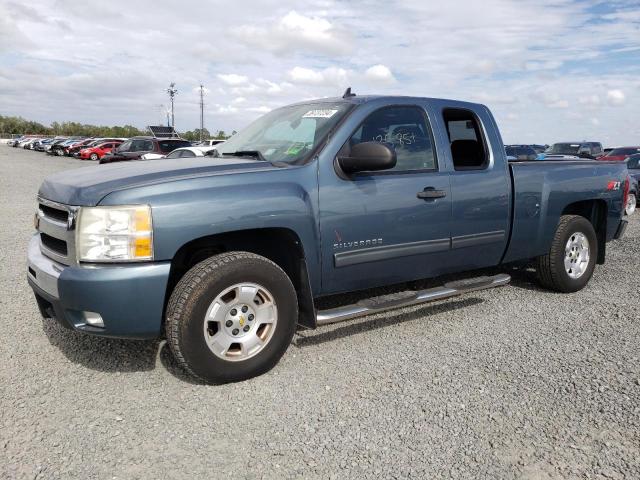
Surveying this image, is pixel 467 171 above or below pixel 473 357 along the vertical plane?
above

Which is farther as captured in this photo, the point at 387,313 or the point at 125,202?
the point at 387,313

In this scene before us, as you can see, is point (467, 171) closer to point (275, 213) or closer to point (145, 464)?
point (275, 213)

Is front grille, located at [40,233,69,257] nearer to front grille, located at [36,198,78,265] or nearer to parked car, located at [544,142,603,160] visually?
front grille, located at [36,198,78,265]

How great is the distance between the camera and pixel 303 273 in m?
3.60

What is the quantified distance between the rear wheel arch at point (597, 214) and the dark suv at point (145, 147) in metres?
16.8

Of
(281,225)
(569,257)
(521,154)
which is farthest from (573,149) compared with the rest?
(281,225)

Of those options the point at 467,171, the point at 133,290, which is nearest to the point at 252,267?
the point at 133,290

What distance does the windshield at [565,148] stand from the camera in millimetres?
20344

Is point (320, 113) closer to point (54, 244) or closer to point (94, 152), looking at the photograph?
point (54, 244)

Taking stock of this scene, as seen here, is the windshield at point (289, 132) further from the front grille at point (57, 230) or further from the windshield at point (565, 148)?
the windshield at point (565, 148)

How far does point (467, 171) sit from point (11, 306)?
403 centimetres

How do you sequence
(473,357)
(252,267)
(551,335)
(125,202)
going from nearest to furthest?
(125,202)
(252,267)
(473,357)
(551,335)

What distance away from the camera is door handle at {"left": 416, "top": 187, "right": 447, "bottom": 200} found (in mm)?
4023

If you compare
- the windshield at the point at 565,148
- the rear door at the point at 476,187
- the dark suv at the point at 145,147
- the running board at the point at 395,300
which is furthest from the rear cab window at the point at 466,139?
the windshield at the point at 565,148
